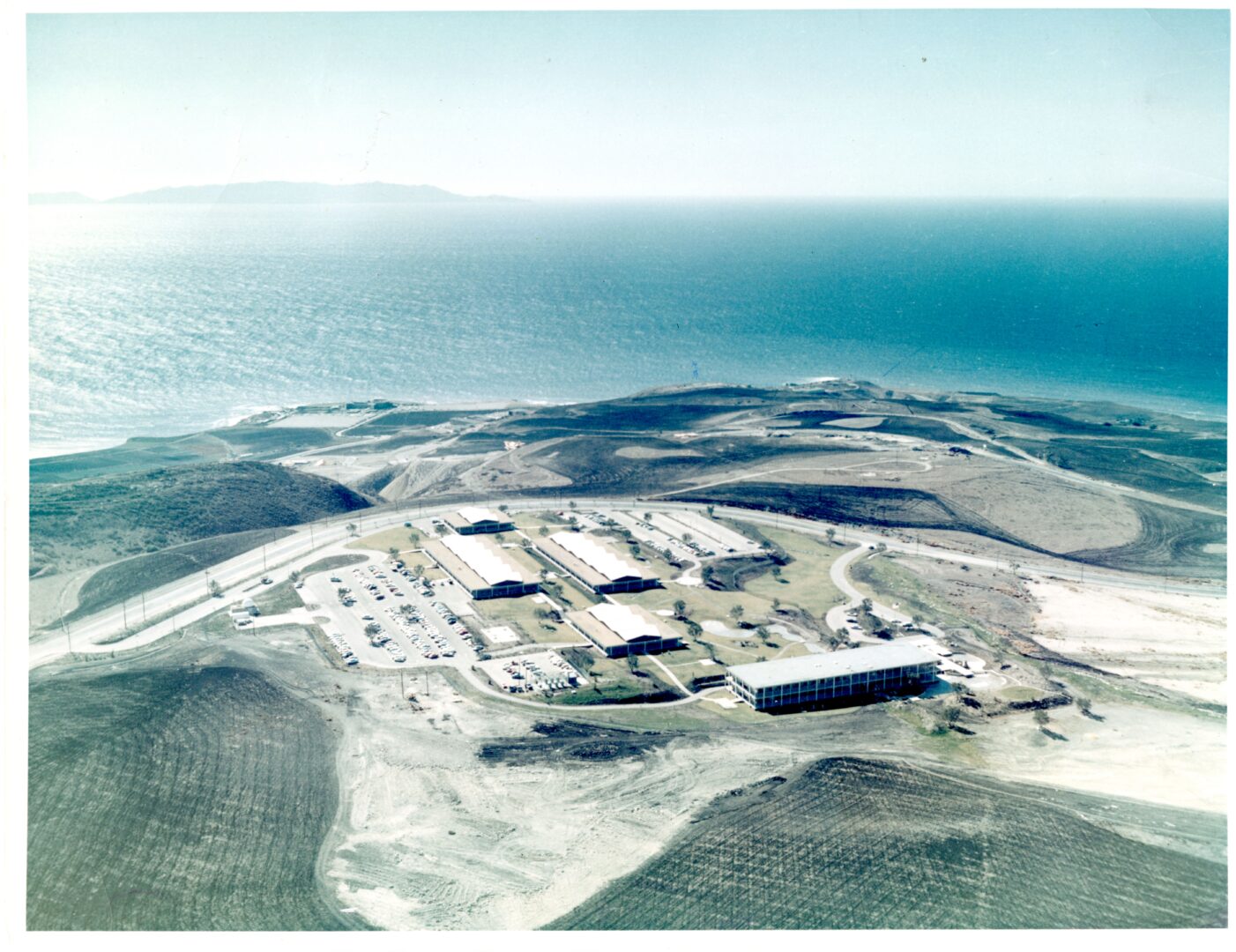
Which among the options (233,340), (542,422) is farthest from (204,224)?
(542,422)

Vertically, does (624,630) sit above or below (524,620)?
above

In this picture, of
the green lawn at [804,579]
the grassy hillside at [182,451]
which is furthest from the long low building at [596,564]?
the grassy hillside at [182,451]

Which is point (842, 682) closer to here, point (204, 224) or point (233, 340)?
point (233, 340)

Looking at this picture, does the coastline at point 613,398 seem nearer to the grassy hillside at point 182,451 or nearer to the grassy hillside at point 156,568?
the grassy hillside at point 182,451

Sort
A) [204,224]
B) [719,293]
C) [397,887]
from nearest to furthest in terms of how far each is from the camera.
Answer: [397,887]
[719,293]
[204,224]

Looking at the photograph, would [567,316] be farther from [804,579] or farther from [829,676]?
[829,676]

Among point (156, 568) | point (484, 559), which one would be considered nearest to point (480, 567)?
point (484, 559)
